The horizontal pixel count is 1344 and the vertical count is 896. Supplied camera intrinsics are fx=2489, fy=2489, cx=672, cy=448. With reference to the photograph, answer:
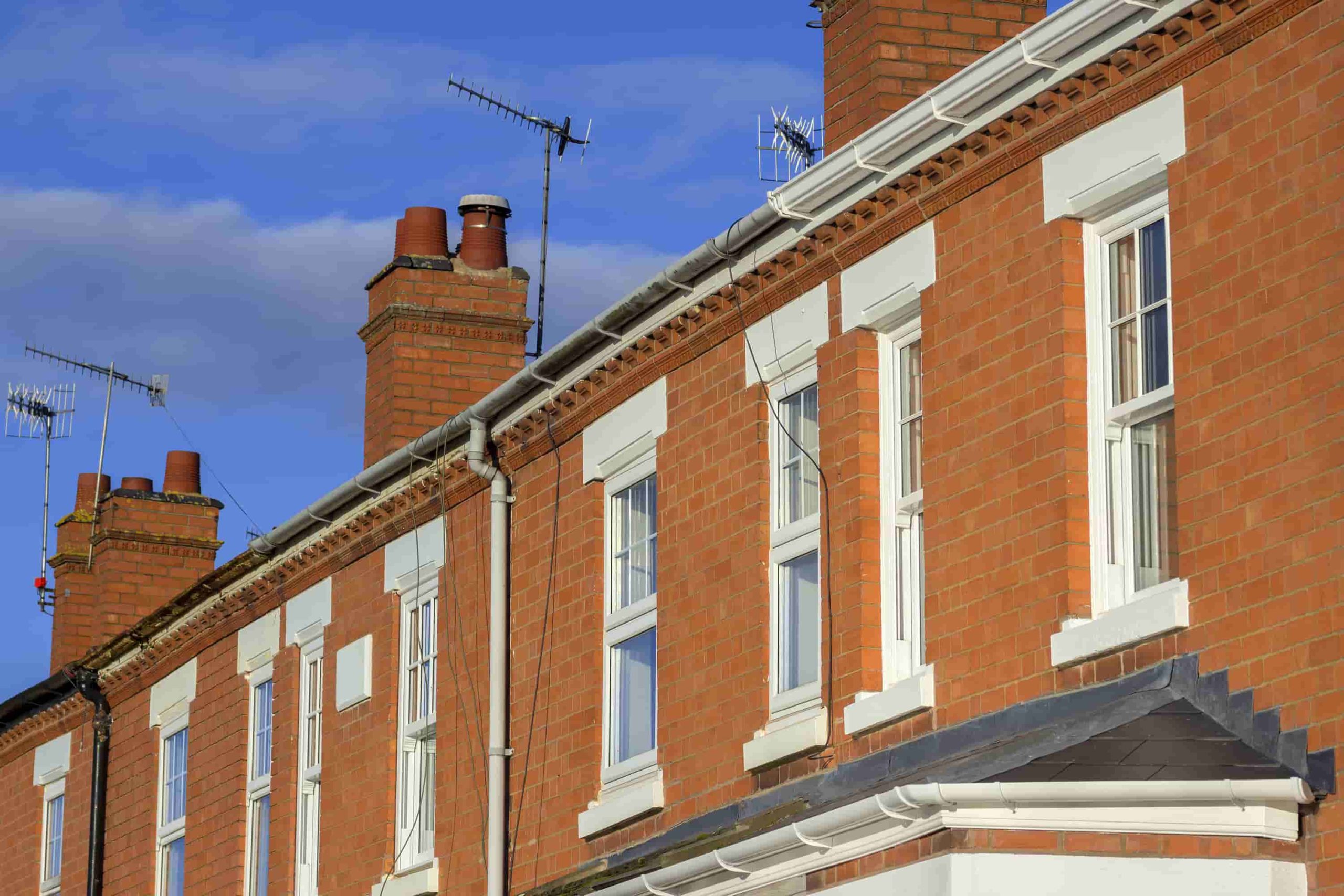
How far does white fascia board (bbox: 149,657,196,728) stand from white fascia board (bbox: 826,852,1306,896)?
1499 centimetres

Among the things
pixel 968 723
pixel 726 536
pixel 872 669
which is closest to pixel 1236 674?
pixel 968 723

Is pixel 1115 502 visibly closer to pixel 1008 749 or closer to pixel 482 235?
pixel 1008 749

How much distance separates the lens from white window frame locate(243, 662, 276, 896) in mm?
23094

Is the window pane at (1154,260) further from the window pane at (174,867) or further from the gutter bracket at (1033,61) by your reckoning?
the window pane at (174,867)

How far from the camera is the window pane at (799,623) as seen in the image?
15.3 metres

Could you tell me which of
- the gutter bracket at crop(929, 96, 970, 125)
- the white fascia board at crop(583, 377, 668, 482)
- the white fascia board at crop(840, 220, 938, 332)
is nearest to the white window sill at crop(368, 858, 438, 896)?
the white fascia board at crop(583, 377, 668, 482)

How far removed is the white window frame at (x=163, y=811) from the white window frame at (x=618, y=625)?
861 centimetres

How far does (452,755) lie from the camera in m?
19.6

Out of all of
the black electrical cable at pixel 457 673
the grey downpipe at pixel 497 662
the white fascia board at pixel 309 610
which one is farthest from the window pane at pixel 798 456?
the white fascia board at pixel 309 610

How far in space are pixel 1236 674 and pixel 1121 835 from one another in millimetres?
931

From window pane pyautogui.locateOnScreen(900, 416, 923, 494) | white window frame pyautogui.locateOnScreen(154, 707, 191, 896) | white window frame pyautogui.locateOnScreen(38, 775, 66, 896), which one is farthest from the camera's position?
white window frame pyautogui.locateOnScreen(38, 775, 66, 896)

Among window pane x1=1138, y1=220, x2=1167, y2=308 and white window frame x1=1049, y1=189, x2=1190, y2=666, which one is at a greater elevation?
window pane x1=1138, y1=220, x2=1167, y2=308

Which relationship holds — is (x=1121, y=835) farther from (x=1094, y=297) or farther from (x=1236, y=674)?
(x=1094, y=297)

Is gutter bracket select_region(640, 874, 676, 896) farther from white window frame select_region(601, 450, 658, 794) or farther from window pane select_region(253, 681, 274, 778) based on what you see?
window pane select_region(253, 681, 274, 778)
